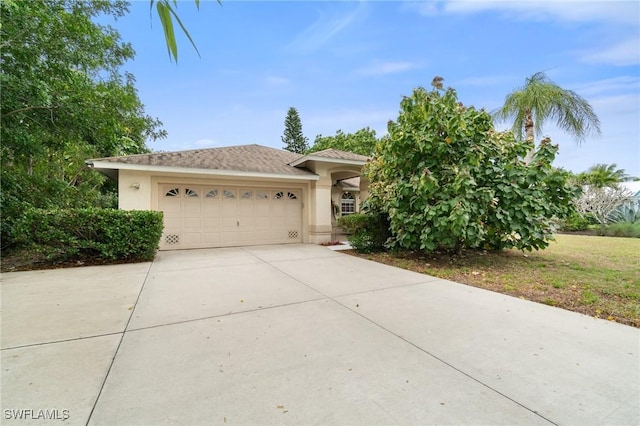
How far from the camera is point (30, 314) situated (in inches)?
147

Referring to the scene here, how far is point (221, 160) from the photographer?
1046 centimetres

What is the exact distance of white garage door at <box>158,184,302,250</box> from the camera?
9.61 metres

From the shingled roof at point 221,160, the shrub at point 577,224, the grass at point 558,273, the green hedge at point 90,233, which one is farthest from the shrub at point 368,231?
the shrub at point 577,224

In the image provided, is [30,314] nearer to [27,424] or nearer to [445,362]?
[27,424]

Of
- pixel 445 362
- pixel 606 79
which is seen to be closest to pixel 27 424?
pixel 445 362

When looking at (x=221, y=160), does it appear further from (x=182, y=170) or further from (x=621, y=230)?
(x=621, y=230)

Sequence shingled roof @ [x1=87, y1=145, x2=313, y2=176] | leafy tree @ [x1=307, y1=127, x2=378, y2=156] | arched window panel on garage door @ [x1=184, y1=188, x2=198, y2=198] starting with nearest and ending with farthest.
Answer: shingled roof @ [x1=87, y1=145, x2=313, y2=176] < arched window panel on garage door @ [x1=184, y1=188, x2=198, y2=198] < leafy tree @ [x1=307, y1=127, x2=378, y2=156]

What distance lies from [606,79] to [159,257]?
15.3 metres

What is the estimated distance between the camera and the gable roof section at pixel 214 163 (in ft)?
27.9

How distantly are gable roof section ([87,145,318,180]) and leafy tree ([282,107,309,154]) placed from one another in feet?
86.5

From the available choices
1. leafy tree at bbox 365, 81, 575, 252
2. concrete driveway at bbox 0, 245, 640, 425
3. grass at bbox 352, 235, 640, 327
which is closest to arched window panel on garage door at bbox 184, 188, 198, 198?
concrete driveway at bbox 0, 245, 640, 425

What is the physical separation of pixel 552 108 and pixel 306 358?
15.8 metres

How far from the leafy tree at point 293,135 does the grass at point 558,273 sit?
3229 cm

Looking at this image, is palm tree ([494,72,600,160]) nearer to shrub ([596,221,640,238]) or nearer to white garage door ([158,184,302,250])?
shrub ([596,221,640,238])
